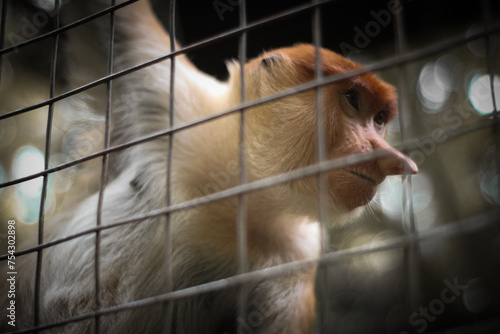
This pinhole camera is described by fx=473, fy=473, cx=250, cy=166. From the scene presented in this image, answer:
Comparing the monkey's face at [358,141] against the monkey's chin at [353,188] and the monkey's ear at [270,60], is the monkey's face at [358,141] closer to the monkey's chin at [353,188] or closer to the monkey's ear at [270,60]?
the monkey's chin at [353,188]

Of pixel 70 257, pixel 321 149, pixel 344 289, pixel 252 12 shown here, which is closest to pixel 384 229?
pixel 344 289

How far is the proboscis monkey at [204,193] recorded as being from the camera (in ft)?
8.28

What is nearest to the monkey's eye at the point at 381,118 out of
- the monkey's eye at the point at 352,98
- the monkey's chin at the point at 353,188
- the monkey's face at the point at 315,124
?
the monkey's face at the point at 315,124

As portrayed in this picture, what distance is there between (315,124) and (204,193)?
0.70 metres

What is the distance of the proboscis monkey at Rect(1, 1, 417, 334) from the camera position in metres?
2.52

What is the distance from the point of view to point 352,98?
2768 millimetres

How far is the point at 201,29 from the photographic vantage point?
5.23 m

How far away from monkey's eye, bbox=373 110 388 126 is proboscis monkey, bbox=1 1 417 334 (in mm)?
101

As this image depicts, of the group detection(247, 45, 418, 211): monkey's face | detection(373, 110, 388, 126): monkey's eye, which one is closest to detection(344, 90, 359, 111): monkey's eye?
detection(247, 45, 418, 211): monkey's face

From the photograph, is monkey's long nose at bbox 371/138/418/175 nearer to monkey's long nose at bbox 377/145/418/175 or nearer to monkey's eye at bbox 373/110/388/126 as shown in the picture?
monkey's long nose at bbox 377/145/418/175

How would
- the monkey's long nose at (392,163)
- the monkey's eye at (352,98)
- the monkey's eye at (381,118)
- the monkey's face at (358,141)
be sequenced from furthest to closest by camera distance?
the monkey's eye at (381,118) → the monkey's eye at (352,98) → the monkey's face at (358,141) → the monkey's long nose at (392,163)

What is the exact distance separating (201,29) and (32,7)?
2404mm

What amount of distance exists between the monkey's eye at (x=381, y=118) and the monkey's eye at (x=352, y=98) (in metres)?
0.28

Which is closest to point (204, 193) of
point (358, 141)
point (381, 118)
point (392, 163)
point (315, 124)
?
point (315, 124)
